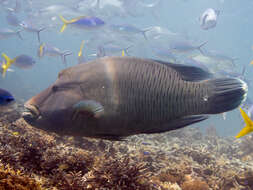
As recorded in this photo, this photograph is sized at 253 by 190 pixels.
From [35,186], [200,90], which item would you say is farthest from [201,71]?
[35,186]

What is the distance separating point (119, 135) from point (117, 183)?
40.6 inches

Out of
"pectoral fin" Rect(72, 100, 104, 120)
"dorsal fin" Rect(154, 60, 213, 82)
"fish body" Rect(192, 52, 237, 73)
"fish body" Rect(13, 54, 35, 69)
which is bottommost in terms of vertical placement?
"fish body" Rect(192, 52, 237, 73)

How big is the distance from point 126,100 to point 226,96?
38.9 inches

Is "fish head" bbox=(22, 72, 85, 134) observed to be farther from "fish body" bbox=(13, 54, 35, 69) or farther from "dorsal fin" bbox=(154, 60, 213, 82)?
"fish body" bbox=(13, 54, 35, 69)

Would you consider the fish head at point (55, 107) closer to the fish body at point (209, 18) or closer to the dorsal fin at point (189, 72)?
the dorsal fin at point (189, 72)

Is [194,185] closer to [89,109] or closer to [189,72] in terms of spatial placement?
[189,72]

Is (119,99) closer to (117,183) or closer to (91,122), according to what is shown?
(91,122)

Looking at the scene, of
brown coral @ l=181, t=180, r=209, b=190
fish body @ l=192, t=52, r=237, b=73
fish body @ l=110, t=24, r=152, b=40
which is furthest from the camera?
fish body @ l=192, t=52, r=237, b=73

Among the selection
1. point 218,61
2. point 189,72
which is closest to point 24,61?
point 189,72

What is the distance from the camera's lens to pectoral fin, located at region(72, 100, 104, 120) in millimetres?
1817

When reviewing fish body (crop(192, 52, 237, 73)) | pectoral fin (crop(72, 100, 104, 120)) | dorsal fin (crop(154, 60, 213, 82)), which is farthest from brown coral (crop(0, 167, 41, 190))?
fish body (crop(192, 52, 237, 73))

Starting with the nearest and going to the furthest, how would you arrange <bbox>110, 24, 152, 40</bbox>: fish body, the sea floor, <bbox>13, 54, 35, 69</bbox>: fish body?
the sea floor, <bbox>13, 54, 35, 69</bbox>: fish body, <bbox>110, 24, 152, 40</bbox>: fish body

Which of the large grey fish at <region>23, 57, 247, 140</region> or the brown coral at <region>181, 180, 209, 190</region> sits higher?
the large grey fish at <region>23, 57, 247, 140</region>

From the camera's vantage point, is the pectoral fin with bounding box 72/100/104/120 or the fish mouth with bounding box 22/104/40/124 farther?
the fish mouth with bounding box 22/104/40/124
